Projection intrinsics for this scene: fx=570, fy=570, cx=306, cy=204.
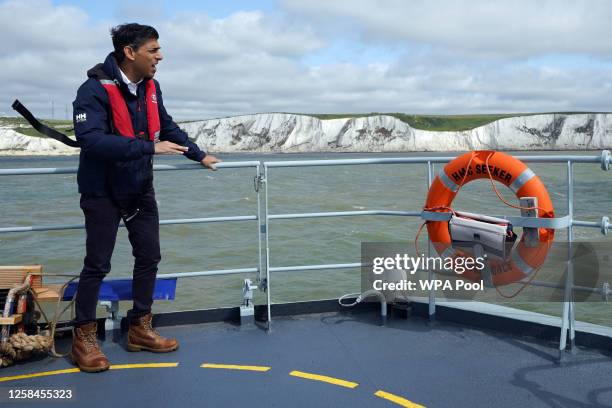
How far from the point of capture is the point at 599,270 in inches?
390

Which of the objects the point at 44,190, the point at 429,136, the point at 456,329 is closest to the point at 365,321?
the point at 456,329

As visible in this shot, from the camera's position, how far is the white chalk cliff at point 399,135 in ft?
376

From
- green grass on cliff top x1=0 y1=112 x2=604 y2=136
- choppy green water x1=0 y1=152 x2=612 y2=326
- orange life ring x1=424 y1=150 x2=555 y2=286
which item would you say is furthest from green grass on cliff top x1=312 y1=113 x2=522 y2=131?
orange life ring x1=424 y1=150 x2=555 y2=286

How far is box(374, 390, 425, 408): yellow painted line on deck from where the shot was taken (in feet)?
7.53

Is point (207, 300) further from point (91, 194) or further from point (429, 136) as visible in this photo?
point (429, 136)

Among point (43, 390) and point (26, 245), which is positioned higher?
point (43, 390)

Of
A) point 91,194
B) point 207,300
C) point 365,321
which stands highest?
point 91,194

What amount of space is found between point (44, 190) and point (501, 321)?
27.7 meters

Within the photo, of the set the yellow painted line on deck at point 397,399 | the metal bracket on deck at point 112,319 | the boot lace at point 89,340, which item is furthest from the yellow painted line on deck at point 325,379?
the metal bracket on deck at point 112,319

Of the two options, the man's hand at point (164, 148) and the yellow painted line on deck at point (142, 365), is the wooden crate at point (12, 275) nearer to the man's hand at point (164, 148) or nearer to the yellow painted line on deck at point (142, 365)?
the yellow painted line on deck at point (142, 365)

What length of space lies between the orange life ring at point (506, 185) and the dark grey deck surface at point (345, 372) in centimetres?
37

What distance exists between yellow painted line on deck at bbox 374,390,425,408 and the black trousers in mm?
1306

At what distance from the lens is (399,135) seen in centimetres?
11581

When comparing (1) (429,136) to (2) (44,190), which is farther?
(1) (429,136)
